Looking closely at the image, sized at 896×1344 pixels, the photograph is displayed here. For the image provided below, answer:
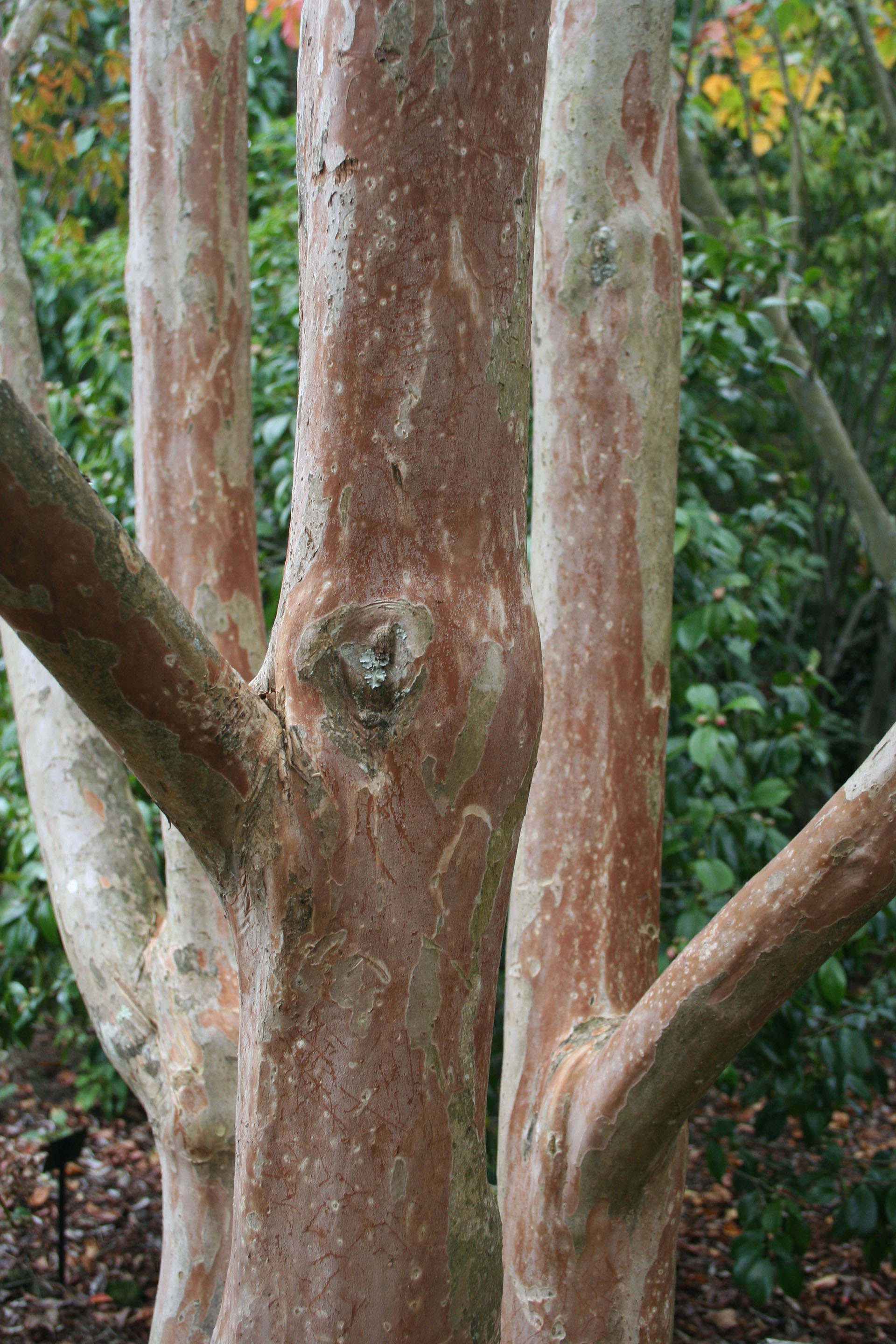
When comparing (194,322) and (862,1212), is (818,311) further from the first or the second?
(862,1212)

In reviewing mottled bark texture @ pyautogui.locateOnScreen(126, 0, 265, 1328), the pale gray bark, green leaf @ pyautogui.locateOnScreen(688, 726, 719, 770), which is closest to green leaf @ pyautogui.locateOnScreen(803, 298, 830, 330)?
the pale gray bark

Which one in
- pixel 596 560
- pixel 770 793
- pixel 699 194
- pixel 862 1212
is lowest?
pixel 862 1212

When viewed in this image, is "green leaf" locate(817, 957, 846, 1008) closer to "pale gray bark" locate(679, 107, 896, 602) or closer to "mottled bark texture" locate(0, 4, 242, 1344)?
"mottled bark texture" locate(0, 4, 242, 1344)

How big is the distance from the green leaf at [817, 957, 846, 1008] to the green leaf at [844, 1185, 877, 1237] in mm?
574

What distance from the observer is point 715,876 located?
248 cm

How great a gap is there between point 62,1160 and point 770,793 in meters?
2.01

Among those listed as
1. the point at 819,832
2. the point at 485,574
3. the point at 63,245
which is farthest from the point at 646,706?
the point at 63,245


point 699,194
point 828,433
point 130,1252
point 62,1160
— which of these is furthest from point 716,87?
point 130,1252

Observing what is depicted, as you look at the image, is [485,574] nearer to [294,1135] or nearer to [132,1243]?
[294,1135]

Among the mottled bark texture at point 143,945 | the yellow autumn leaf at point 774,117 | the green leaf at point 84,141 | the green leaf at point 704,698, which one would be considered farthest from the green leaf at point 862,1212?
the green leaf at point 84,141

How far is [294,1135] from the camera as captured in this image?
0.99 m

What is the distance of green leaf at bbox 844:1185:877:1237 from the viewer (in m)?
2.71

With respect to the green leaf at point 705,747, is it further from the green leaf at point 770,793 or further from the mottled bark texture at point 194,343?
the mottled bark texture at point 194,343

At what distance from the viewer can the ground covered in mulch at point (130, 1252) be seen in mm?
2939
